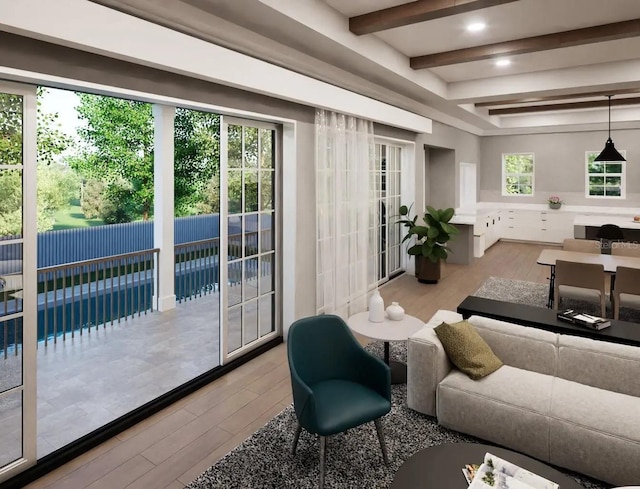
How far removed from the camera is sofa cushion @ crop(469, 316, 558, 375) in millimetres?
2887

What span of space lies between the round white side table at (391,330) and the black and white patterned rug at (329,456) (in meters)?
0.50

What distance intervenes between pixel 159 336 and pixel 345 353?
2727mm

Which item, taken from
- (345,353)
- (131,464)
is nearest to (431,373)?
(345,353)

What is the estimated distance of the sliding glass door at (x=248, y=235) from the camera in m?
3.69

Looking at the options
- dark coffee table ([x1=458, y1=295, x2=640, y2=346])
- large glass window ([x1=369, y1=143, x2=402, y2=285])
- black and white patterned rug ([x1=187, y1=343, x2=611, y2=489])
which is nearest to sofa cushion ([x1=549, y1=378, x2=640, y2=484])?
black and white patterned rug ([x1=187, y1=343, x2=611, y2=489])

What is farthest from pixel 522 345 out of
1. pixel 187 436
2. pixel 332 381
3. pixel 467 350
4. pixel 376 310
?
pixel 187 436

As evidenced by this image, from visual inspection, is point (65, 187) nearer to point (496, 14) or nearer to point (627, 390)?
point (496, 14)

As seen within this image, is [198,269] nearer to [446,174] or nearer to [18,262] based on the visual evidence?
[18,262]

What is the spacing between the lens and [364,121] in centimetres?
506

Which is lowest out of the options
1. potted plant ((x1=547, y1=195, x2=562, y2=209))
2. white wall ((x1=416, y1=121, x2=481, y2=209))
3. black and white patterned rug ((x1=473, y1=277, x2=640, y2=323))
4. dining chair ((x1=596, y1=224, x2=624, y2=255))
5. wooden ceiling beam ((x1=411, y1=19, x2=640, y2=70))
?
black and white patterned rug ((x1=473, y1=277, x2=640, y2=323))

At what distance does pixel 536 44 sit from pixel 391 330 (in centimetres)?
304

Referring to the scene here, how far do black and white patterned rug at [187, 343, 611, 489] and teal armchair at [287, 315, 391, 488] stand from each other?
117mm

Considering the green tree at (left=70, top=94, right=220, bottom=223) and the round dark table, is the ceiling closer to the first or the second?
the round dark table

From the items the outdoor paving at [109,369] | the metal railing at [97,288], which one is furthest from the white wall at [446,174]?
the outdoor paving at [109,369]
